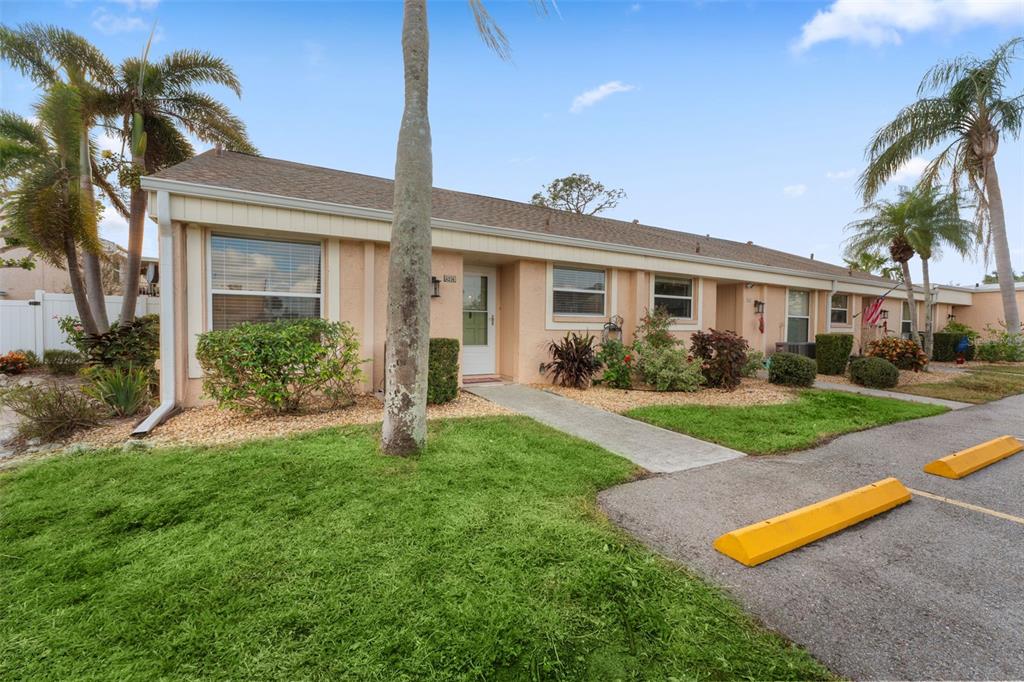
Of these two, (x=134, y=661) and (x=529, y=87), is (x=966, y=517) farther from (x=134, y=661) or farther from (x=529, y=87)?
(x=529, y=87)

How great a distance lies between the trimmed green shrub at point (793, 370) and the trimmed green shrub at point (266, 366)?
30.7 ft

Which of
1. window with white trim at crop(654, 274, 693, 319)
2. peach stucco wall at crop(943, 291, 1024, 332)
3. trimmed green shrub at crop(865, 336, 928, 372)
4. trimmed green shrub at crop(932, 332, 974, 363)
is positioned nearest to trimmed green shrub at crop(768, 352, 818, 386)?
window with white trim at crop(654, 274, 693, 319)

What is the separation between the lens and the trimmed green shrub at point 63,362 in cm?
975

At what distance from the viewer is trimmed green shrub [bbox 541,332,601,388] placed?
8180 mm

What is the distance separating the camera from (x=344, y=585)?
2.11 meters

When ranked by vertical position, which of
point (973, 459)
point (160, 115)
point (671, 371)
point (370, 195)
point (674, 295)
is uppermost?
point (160, 115)

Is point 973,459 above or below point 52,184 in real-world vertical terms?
below

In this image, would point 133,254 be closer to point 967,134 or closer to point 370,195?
point 370,195

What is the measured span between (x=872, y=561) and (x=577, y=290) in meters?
7.11

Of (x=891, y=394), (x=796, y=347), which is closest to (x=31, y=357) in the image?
(x=891, y=394)

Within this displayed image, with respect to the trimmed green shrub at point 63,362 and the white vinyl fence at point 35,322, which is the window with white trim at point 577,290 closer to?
the white vinyl fence at point 35,322

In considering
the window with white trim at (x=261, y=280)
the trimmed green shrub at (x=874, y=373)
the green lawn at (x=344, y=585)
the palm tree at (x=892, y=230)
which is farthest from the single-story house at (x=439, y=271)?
the green lawn at (x=344, y=585)

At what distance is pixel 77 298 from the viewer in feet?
31.6

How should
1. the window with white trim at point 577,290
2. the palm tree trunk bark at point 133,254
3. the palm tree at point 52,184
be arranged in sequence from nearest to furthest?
the palm tree at point 52,184, the window with white trim at point 577,290, the palm tree trunk bark at point 133,254
